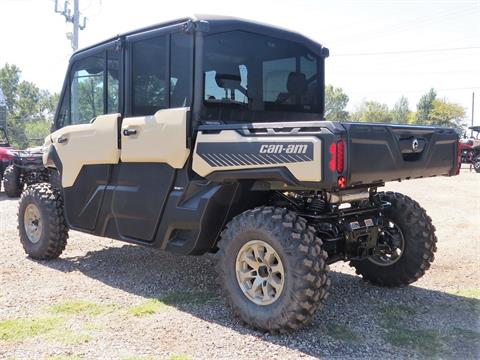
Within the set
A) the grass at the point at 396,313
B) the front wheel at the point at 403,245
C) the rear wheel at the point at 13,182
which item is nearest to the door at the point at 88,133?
the front wheel at the point at 403,245

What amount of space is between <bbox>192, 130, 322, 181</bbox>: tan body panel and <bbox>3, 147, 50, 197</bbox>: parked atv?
30.7 ft

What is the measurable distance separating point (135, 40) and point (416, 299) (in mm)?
3608

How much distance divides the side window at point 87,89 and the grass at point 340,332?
3162mm

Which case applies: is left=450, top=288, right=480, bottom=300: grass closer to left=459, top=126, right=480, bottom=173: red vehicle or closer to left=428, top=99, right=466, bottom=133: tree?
left=459, top=126, right=480, bottom=173: red vehicle

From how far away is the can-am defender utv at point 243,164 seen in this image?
376cm

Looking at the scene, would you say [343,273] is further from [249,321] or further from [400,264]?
[249,321]

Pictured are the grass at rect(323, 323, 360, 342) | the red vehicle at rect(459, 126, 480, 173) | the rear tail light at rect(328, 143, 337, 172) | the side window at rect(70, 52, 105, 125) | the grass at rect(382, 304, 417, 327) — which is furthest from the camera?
the red vehicle at rect(459, 126, 480, 173)

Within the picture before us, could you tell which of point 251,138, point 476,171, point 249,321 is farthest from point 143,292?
point 476,171

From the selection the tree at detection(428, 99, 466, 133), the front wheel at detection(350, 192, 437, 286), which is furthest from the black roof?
the tree at detection(428, 99, 466, 133)

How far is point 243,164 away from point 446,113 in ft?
243

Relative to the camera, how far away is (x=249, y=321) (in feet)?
13.1

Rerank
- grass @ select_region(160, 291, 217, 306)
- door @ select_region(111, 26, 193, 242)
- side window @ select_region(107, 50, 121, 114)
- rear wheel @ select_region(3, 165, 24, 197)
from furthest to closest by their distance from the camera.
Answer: rear wheel @ select_region(3, 165, 24, 197), side window @ select_region(107, 50, 121, 114), grass @ select_region(160, 291, 217, 306), door @ select_region(111, 26, 193, 242)

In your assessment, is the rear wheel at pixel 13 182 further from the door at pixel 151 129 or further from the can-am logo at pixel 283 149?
the can-am logo at pixel 283 149

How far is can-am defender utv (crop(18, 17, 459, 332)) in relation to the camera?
3764 mm
